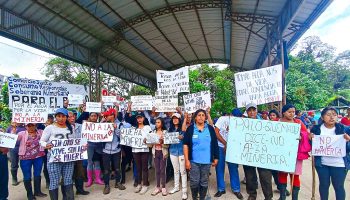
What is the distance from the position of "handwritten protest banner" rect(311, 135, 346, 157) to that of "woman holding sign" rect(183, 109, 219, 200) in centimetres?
157

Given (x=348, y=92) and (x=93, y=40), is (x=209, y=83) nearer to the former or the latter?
(x=93, y=40)

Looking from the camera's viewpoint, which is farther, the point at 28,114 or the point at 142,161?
the point at 142,161

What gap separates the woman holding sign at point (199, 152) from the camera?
443 cm

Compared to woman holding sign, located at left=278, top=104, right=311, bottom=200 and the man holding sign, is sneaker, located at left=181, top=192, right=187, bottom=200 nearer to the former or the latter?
the man holding sign

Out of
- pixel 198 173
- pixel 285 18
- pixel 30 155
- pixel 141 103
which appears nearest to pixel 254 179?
pixel 198 173

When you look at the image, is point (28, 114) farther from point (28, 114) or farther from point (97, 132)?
point (97, 132)

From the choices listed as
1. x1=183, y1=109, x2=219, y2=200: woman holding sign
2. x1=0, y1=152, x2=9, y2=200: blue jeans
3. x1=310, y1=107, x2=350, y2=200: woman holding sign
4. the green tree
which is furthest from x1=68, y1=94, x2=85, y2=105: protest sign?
the green tree

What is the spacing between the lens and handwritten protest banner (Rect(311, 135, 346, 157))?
12.8 ft

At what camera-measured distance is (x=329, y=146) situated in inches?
156

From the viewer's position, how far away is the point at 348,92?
35.0m

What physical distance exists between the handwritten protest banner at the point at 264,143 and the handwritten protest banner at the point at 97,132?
2.65 meters

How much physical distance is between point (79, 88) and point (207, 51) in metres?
13.7

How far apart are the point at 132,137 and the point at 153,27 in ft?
35.3

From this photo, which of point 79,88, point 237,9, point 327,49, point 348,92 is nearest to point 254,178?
point 79,88
